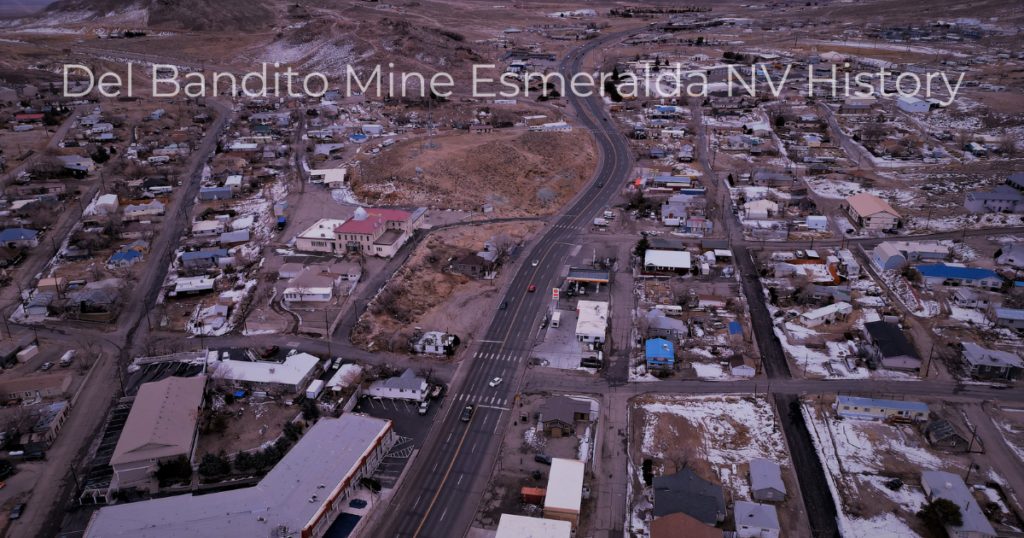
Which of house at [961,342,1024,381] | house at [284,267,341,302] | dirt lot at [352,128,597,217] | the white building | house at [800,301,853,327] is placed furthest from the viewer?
dirt lot at [352,128,597,217]

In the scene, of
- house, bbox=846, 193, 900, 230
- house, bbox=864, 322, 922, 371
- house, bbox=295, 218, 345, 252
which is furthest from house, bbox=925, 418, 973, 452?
house, bbox=295, 218, 345, 252

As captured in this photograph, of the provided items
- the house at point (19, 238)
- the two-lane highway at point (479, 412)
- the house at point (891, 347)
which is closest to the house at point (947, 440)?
the house at point (891, 347)

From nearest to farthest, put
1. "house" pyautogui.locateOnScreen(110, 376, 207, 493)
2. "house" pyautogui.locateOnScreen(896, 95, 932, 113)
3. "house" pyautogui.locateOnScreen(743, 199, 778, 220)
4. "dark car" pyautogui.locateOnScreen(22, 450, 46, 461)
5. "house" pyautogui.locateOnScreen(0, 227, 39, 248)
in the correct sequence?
"house" pyautogui.locateOnScreen(110, 376, 207, 493) < "dark car" pyautogui.locateOnScreen(22, 450, 46, 461) < "house" pyautogui.locateOnScreen(0, 227, 39, 248) < "house" pyautogui.locateOnScreen(743, 199, 778, 220) < "house" pyautogui.locateOnScreen(896, 95, 932, 113)

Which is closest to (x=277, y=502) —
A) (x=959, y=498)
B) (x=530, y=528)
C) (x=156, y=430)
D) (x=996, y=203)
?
(x=156, y=430)

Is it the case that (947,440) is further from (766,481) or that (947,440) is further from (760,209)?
(760,209)

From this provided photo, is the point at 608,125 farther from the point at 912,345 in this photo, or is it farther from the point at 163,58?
the point at 163,58

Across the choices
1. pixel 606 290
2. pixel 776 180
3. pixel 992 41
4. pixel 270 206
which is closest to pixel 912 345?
pixel 606 290

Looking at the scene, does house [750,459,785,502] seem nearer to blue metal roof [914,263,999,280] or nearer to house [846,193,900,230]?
blue metal roof [914,263,999,280]

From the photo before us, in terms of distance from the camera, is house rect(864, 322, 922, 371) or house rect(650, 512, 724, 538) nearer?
house rect(650, 512, 724, 538)
